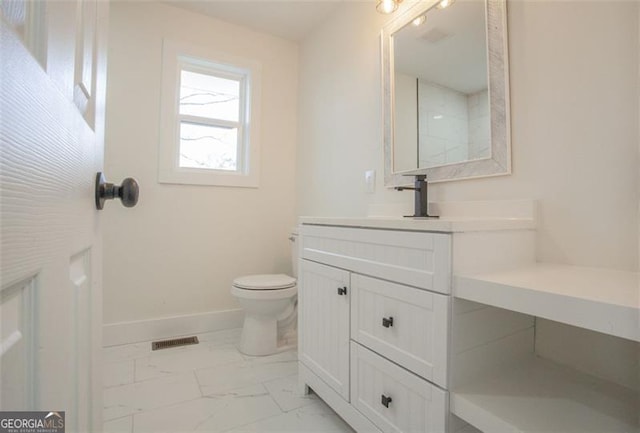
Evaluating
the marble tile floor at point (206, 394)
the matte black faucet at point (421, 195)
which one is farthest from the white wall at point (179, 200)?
the matte black faucet at point (421, 195)

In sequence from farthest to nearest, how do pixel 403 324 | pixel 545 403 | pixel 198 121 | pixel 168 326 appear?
1. pixel 198 121
2. pixel 168 326
3. pixel 403 324
4. pixel 545 403

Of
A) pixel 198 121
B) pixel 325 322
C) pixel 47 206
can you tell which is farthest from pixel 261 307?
pixel 47 206

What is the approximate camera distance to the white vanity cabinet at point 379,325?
3.03 ft

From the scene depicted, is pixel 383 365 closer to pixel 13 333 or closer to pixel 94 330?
pixel 94 330

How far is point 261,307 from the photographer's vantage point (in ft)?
6.41

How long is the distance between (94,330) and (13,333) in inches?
16.1

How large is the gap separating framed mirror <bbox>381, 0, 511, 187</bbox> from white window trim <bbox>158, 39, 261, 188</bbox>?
1218mm

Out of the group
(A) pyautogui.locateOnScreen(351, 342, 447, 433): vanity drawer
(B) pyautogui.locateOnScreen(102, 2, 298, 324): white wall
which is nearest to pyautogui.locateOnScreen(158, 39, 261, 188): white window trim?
(B) pyautogui.locateOnScreen(102, 2, 298, 324): white wall

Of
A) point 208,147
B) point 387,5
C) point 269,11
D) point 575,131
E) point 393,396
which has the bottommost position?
point 393,396

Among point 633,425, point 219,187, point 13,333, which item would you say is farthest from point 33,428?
point 219,187

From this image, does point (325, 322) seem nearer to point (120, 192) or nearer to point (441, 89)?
point (120, 192)

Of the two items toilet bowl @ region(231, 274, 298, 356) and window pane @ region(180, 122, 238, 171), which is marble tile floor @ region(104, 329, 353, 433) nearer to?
toilet bowl @ region(231, 274, 298, 356)

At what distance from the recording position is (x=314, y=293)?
1474mm

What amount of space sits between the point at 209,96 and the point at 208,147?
1.38ft
